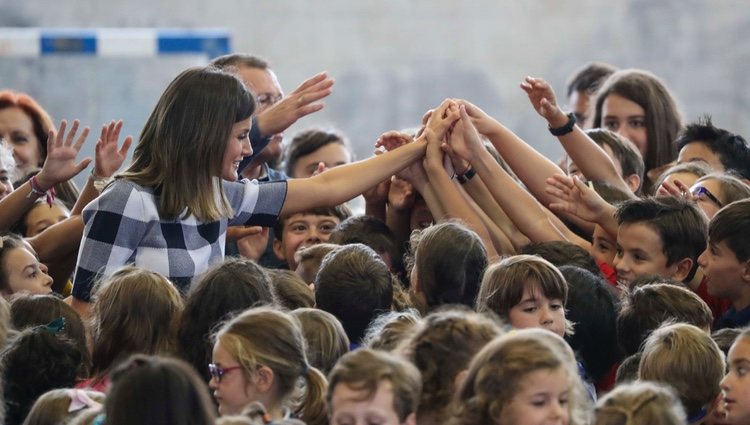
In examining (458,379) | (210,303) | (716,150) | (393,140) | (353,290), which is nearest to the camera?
(458,379)

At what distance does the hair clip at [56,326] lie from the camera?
3145mm

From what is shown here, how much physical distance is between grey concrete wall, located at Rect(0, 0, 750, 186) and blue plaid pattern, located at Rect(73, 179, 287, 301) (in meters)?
7.18

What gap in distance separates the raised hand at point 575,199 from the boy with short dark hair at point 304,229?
84 centimetres

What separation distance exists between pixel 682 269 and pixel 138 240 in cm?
162

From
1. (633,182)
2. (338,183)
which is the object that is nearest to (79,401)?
(338,183)

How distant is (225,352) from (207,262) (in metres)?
0.81

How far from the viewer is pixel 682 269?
3867mm

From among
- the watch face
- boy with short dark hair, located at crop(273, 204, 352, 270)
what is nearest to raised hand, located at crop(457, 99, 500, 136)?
boy with short dark hair, located at crop(273, 204, 352, 270)

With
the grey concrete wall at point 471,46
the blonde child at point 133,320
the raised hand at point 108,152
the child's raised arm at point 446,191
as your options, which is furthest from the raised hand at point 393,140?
the grey concrete wall at point 471,46

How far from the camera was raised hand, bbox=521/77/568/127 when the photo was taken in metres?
4.13

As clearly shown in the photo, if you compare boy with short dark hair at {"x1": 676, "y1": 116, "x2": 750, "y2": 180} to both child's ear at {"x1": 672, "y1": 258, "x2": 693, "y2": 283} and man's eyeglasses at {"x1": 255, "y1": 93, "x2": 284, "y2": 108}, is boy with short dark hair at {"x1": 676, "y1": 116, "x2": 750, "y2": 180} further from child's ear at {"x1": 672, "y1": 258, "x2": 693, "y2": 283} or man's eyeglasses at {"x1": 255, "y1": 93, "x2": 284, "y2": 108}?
man's eyeglasses at {"x1": 255, "y1": 93, "x2": 284, "y2": 108}

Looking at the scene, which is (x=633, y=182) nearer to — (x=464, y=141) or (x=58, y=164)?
(x=464, y=141)

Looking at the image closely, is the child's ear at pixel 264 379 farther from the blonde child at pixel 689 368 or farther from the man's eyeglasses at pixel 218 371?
the blonde child at pixel 689 368

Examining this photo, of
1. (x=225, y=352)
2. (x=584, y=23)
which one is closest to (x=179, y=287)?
(x=225, y=352)
